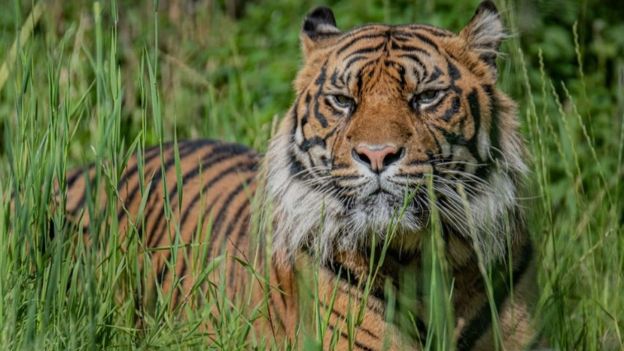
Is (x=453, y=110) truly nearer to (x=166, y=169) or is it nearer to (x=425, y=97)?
(x=425, y=97)

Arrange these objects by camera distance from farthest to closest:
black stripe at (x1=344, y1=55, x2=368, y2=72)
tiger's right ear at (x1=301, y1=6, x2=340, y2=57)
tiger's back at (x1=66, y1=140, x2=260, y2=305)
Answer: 1. tiger's back at (x1=66, y1=140, x2=260, y2=305)
2. tiger's right ear at (x1=301, y1=6, x2=340, y2=57)
3. black stripe at (x1=344, y1=55, x2=368, y2=72)

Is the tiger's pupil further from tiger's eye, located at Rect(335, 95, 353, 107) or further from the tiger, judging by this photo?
tiger's eye, located at Rect(335, 95, 353, 107)

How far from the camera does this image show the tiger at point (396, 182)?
3105 mm

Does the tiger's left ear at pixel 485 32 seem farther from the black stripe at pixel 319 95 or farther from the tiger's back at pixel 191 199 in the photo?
the tiger's back at pixel 191 199

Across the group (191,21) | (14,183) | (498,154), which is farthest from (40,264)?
(191,21)

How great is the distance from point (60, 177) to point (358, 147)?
2.61ft

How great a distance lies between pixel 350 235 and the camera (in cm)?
322

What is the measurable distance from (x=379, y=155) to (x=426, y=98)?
1.07ft

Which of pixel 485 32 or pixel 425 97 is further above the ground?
pixel 485 32

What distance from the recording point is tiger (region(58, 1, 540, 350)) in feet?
10.2

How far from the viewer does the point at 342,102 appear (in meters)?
3.35

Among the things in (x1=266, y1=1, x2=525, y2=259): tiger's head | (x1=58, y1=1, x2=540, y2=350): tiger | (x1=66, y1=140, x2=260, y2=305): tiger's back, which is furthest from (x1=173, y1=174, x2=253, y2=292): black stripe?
(x1=266, y1=1, x2=525, y2=259): tiger's head

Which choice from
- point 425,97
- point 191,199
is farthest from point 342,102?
point 191,199

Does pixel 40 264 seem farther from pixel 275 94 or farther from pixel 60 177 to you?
pixel 275 94
